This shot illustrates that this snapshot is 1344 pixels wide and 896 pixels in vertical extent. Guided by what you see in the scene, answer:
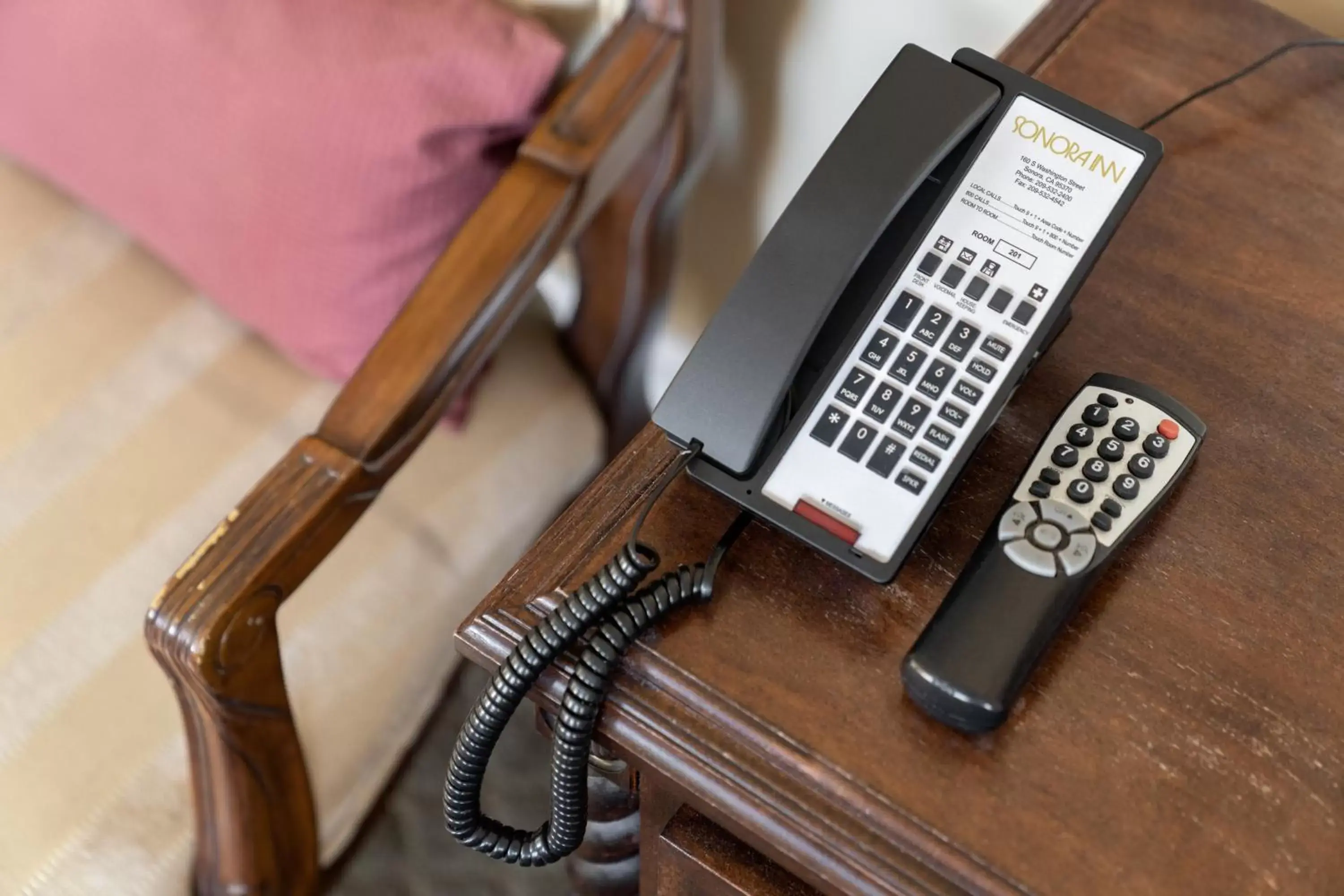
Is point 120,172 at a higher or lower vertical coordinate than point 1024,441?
lower

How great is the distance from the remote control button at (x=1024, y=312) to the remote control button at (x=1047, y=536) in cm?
7

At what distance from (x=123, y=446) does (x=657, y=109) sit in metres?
0.44

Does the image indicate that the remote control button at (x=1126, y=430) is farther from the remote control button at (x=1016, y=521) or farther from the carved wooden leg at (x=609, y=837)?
the carved wooden leg at (x=609, y=837)

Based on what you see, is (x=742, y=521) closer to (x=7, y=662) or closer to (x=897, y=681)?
(x=897, y=681)

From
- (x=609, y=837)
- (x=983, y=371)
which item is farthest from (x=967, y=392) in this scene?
(x=609, y=837)

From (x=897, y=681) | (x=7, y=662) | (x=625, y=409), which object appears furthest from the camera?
(x=625, y=409)

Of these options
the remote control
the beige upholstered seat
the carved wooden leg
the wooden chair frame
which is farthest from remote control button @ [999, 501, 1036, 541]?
the beige upholstered seat

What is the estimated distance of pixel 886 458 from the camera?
391mm

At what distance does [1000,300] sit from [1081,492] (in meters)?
0.07

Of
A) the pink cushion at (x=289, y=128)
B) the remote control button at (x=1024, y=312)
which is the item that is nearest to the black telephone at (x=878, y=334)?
the remote control button at (x=1024, y=312)

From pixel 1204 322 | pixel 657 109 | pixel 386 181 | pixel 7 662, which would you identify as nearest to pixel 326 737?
pixel 7 662

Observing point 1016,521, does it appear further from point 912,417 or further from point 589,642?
point 589,642

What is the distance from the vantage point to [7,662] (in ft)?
2.33

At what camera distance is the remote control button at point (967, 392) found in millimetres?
395
